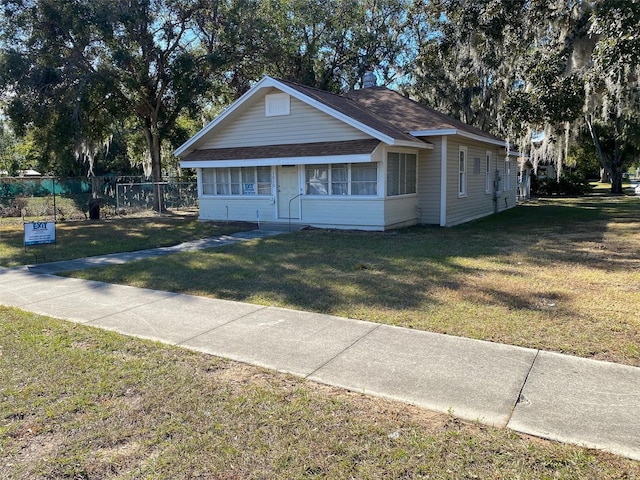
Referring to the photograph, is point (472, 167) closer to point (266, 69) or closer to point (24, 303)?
point (266, 69)

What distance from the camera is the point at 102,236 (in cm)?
1429

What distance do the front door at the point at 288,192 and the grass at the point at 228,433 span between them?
11.2 metres

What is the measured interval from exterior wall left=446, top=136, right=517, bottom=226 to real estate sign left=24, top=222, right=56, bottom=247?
1131cm

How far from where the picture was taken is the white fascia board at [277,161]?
43.6ft

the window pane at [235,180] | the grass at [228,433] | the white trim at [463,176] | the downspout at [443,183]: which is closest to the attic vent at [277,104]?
the window pane at [235,180]

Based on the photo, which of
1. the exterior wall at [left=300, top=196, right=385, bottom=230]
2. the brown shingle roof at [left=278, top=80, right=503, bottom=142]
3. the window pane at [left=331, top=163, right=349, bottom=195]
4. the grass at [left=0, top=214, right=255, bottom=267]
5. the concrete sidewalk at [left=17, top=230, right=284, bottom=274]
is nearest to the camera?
the concrete sidewalk at [left=17, top=230, right=284, bottom=274]

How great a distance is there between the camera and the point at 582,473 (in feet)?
9.13

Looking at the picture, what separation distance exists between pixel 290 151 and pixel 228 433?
12.3m

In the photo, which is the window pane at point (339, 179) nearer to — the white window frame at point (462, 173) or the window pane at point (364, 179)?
the window pane at point (364, 179)

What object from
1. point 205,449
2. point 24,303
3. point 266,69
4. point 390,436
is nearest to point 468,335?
point 390,436

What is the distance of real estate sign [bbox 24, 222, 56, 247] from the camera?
10.1 meters

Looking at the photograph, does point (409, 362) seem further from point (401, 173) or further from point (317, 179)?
point (317, 179)

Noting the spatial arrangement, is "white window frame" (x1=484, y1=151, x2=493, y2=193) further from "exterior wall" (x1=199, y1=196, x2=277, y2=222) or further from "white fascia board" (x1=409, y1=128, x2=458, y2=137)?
"exterior wall" (x1=199, y1=196, x2=277, y2=222)

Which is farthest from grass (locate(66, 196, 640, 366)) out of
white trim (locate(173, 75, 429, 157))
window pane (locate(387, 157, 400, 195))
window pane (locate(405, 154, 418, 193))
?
white trim (locate(173, 75, 429, 157))
